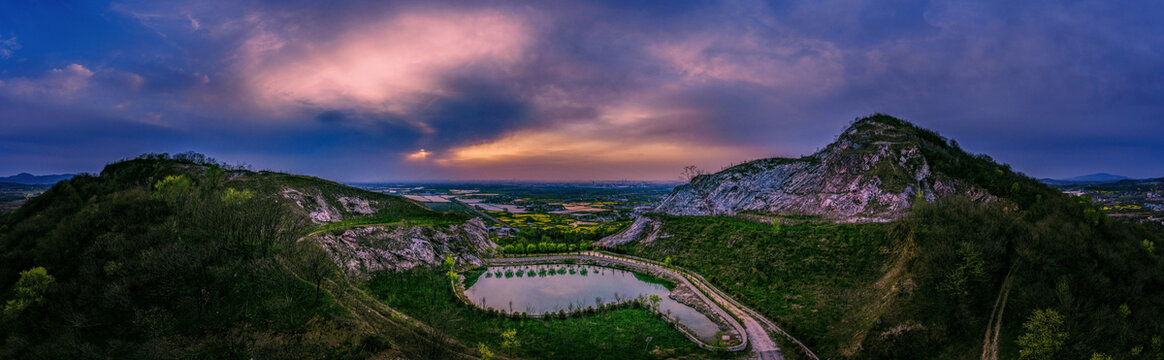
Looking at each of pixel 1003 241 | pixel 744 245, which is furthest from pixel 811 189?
pixel 1003 241

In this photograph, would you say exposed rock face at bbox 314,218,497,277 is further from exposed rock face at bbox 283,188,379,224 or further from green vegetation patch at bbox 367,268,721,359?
exposed rock face at bbox 283,188,379,224

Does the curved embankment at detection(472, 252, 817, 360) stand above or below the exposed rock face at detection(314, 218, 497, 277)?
below

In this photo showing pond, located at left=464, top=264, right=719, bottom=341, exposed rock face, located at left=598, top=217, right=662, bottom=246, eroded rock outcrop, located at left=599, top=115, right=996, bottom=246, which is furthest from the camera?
exposed rock face, located at left=598, top=217, right=662, bottom=246

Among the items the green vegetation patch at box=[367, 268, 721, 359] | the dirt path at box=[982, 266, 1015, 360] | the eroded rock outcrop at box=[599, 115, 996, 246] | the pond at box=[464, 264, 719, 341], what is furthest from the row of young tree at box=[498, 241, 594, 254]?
the dirt path at box=[982, 266, 1015, 360]

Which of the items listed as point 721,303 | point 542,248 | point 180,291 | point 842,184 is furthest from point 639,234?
point 180,291

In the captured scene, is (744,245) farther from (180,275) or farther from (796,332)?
(180,275)

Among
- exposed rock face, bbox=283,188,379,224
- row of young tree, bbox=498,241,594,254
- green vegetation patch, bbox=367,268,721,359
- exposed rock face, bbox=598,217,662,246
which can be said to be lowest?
green vegetation patch, bbox=367,268,721,359
